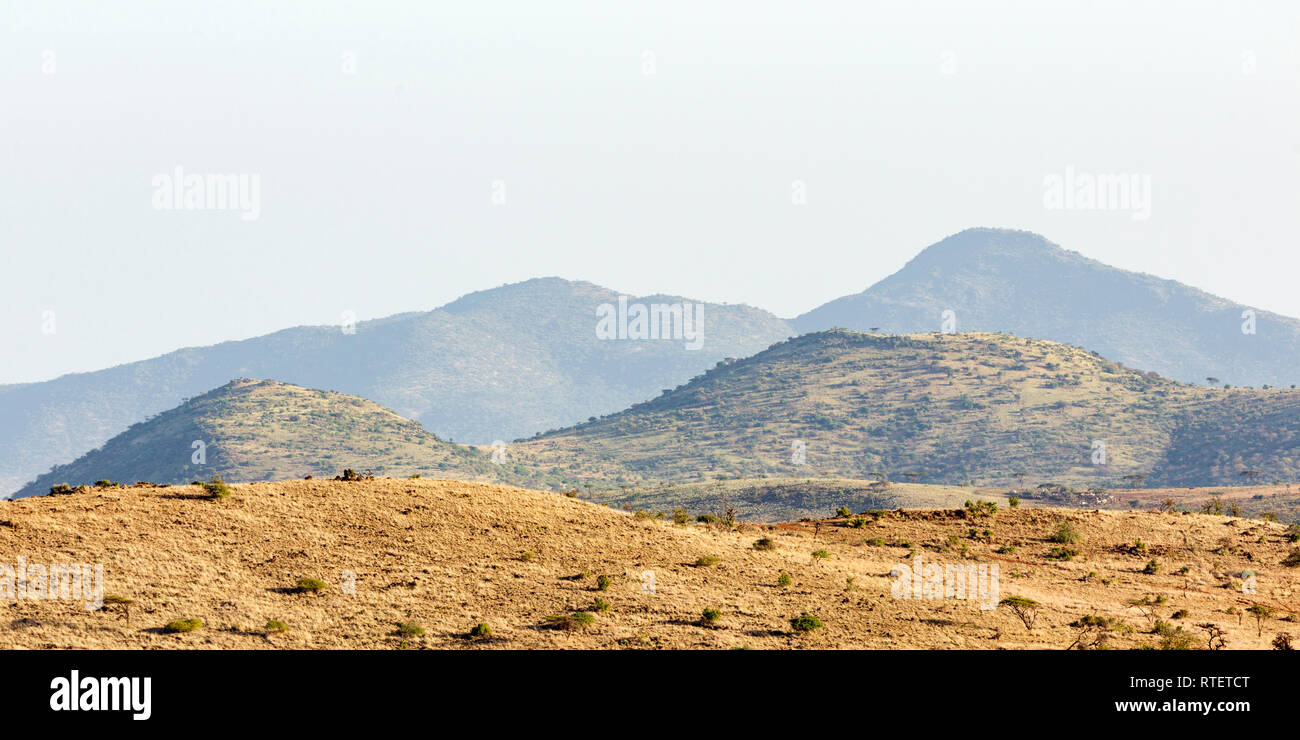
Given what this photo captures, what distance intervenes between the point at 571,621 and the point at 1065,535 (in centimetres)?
2160

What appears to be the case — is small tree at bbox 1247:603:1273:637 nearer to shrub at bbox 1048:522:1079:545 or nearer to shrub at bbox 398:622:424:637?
shrub at bbox 1048:522:1079:545

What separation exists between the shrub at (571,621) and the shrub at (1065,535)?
20.8 meters

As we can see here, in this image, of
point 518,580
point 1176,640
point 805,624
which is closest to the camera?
point 805,624

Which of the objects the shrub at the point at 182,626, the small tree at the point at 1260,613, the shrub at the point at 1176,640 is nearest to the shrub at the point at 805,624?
the shrub at the point at 1176,640

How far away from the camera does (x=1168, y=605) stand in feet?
120

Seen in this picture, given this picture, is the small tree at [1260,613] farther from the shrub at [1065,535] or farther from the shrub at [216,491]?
the shrub at [216,491]

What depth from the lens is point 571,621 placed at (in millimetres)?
31047

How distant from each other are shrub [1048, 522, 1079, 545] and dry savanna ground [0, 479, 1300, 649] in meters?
Answer: 1.27

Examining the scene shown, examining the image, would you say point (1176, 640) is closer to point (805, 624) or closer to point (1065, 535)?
point (805, 624)

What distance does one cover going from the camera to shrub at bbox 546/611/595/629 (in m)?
30.9

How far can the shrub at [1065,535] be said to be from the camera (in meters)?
43.9

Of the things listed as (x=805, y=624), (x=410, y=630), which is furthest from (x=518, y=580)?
(x=805, y=624)
